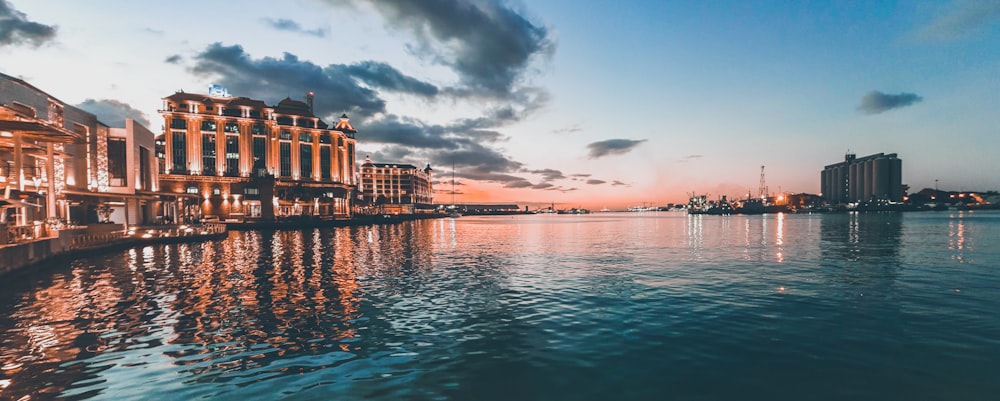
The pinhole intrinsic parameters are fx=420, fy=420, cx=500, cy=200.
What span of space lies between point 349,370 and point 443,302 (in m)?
9.71

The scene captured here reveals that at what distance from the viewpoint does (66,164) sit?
197ft

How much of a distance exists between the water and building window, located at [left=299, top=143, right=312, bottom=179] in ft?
398

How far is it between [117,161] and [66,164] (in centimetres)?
1147

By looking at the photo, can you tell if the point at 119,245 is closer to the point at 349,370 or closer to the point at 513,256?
the point at 513,256

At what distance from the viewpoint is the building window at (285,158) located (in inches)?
5625

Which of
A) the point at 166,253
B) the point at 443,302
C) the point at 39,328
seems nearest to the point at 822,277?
the point at 443,302

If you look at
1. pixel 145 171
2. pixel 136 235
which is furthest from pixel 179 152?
pixel 136 235


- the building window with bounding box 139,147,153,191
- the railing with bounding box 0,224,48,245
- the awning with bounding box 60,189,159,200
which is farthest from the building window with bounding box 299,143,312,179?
the railing with bounding box 0,224,48,245

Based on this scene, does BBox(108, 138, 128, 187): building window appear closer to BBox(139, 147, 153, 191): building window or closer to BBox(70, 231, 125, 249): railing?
BBox(139, 147, 153, 191): building window

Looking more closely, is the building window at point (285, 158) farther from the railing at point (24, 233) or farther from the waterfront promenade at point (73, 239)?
the railing at point (24, 233)

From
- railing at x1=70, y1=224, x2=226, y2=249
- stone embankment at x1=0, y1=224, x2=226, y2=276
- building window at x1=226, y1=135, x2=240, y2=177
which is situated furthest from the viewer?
building window at x1=226, y1=135, x2=240, y2=177

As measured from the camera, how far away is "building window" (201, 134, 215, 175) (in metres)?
129

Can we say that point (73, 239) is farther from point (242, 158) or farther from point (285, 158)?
point (285, 158)

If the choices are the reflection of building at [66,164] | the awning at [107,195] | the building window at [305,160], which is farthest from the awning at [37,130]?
the building window at [305,160]
